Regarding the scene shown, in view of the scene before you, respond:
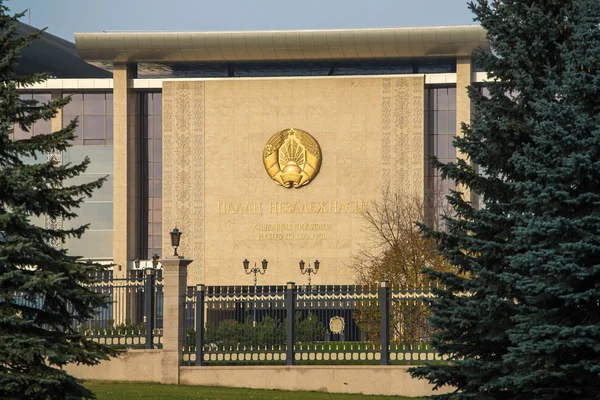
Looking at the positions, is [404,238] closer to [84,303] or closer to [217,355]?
[217,355]

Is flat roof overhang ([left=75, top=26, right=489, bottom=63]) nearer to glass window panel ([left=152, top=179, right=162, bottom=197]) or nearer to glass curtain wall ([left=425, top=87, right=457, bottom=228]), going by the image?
glass curtain wall ([left=425, top=87, right=457, bottom=228])

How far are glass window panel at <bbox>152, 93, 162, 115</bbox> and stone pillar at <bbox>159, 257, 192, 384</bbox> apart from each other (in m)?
43.2

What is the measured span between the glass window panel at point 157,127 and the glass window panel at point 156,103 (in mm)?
353

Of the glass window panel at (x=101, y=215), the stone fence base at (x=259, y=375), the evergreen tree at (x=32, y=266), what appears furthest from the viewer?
the glass window panel at (x=101, y=215)

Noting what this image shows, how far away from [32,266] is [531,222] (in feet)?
22.1

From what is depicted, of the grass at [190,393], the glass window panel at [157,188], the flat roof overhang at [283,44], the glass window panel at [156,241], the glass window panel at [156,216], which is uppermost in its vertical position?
Result: the flat roof overhang at [283,44]

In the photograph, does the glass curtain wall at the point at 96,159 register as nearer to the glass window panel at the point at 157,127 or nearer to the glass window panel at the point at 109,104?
the glass window panel at the point at 109,104

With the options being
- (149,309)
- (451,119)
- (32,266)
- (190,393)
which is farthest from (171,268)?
(451,119)

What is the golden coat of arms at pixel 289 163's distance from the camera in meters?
66.1

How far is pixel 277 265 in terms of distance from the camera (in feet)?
216

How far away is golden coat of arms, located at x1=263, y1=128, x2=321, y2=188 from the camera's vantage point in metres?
66.1

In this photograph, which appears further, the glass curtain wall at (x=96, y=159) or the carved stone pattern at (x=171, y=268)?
the glass curtain wall at (x=96, y=159)

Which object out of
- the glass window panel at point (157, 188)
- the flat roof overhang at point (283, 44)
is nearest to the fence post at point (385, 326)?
the flat roof overhang at point (283, 44)

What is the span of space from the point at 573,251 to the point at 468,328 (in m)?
2.88
